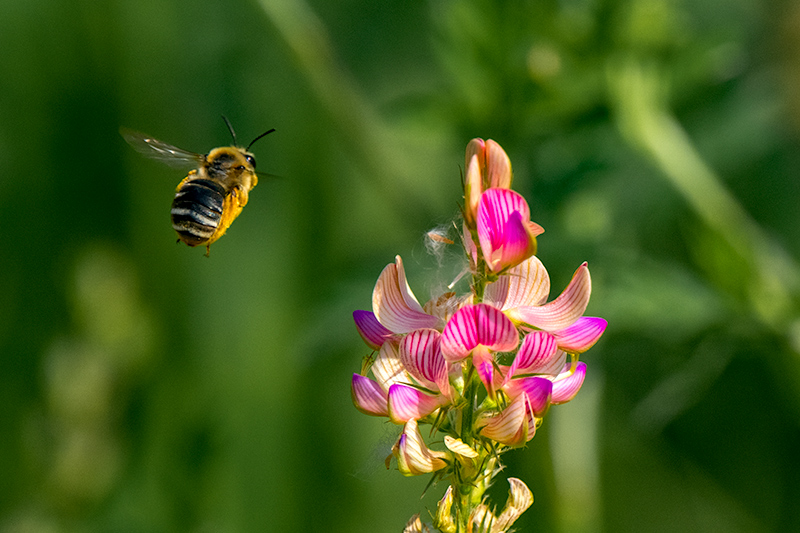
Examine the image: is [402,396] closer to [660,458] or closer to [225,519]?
[225,519]

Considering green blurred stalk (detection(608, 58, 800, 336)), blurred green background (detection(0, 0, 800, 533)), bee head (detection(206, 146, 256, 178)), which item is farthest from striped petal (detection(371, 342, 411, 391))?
green blurred stalk (detection(608, 58, 800, 336))

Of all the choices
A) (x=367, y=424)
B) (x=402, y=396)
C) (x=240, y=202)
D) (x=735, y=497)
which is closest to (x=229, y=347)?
(x=367, y=424)

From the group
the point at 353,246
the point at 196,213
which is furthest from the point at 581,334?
the point at 353,246

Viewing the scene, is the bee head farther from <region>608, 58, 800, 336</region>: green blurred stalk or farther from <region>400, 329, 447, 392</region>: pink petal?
<region>400, 329, 447, 392</region>: pink petal

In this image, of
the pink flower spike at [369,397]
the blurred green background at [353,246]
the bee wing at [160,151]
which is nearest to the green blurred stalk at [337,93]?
the blurred green background at [353,246]

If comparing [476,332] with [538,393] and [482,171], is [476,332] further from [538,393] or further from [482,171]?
[482,171]

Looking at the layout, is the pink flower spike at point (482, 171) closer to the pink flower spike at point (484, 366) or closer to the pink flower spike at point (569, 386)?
the pink flower spike at point (484, 366)
